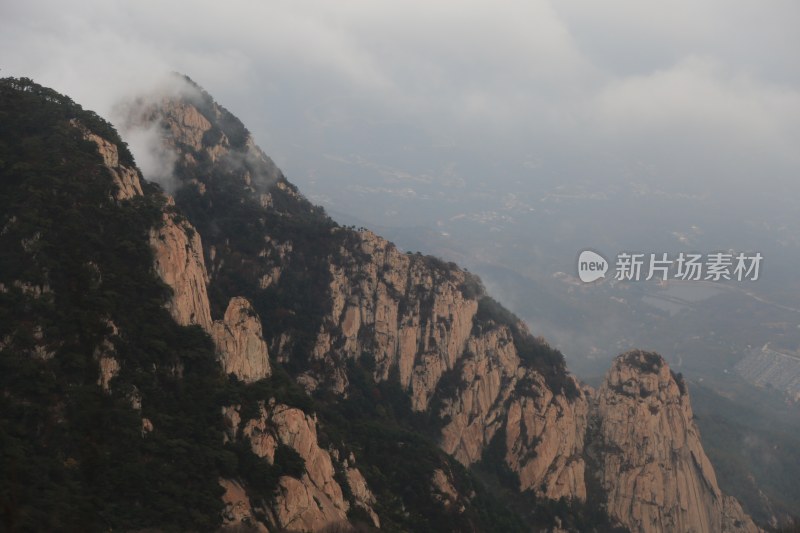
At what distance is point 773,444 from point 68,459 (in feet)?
427

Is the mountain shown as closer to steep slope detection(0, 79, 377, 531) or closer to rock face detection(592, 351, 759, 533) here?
steep slope detection(0, 79, 377, 531)

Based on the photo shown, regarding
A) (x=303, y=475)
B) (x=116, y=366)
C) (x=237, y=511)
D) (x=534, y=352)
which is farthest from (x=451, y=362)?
(x=116, y=366)

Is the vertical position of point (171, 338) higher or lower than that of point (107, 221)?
lower

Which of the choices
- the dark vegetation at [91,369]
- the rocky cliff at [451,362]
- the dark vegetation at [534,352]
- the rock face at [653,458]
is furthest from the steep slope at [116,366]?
the rock face at [653,458]

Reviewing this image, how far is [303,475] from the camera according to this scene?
4756 cm

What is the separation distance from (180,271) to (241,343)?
6.58 m

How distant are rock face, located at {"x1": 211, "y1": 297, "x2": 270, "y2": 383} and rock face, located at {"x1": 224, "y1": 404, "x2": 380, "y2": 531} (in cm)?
418

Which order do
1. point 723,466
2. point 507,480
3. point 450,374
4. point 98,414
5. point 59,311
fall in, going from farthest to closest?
point 723,466 → point 450,374 → point 507,480 → point 59,311 → point 98,414

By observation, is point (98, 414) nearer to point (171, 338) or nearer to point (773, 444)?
point (171, 338)

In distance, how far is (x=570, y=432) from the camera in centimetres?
8562

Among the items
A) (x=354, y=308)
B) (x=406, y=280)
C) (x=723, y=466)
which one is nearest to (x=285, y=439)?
(x=354, y=308)

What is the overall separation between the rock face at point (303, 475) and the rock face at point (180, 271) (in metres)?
8.01

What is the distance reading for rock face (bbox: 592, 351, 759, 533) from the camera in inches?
3374

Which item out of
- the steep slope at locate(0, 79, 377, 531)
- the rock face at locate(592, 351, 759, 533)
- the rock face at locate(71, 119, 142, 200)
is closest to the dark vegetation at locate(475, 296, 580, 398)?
the rock face at locate(592, 351, 759, 533)
